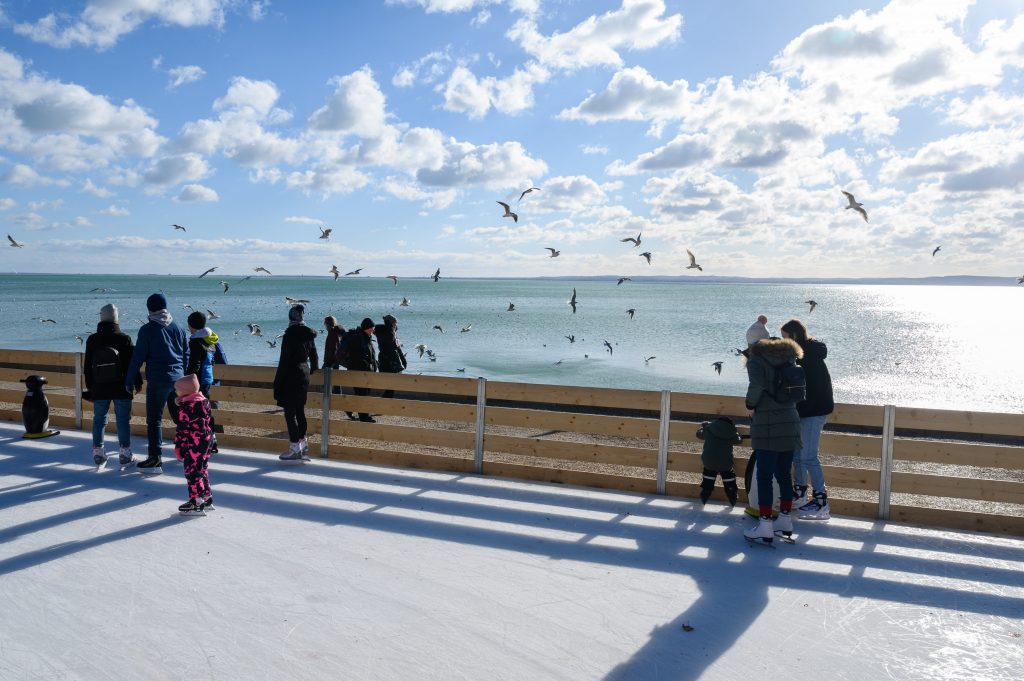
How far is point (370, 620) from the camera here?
439 cm

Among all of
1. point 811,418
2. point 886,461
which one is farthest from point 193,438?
point 886,461

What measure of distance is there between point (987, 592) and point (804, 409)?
196 cm

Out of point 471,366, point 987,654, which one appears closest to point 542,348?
point 471,366

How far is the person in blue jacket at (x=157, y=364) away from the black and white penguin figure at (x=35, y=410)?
7.95 feet

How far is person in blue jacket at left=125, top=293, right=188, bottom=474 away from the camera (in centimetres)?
743

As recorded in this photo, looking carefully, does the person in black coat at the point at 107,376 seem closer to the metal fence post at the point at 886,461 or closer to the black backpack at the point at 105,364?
the black backpack at the point at 105,364

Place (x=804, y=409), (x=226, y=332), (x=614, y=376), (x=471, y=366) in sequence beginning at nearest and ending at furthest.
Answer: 1. (x=804, y=409)
2. (x=614, y=376)
3. (x=471, y=366)
4. (x=226, y=332)

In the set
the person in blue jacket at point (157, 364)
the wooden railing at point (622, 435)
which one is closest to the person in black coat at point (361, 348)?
the wooden railing at point (622, 435)

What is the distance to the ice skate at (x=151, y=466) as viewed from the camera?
7680mm

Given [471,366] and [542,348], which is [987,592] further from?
[542,348]

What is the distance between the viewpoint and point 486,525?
6.29 m

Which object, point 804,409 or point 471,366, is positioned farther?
point 471,366

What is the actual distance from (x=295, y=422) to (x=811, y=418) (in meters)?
5.60

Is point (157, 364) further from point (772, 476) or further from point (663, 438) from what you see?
point (772, 476)
